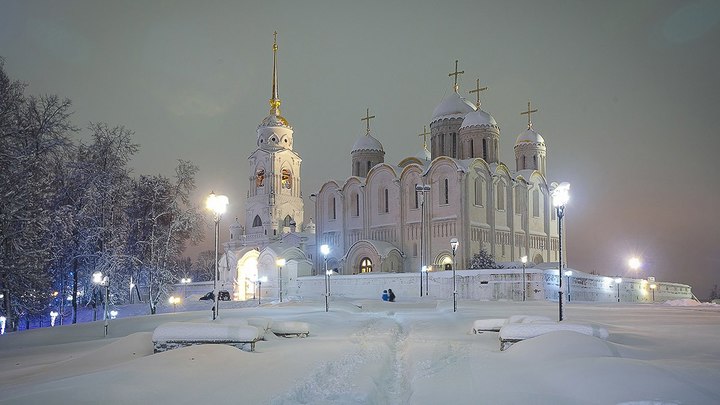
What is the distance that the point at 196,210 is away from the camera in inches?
1457

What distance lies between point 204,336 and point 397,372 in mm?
4191

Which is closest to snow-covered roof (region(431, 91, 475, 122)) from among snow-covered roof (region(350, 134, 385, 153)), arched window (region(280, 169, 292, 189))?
snow-covered roof (region(350, 134, 385, 153))

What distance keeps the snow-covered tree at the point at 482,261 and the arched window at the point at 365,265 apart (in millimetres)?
8585

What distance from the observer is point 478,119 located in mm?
51531

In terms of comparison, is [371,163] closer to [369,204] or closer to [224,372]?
[369,204]

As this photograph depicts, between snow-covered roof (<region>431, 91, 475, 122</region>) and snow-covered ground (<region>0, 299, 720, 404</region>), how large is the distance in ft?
132

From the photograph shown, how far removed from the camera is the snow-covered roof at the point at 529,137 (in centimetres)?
5941

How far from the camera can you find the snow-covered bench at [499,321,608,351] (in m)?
12.2

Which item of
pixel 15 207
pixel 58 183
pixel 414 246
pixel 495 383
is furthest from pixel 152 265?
pixel 495 383

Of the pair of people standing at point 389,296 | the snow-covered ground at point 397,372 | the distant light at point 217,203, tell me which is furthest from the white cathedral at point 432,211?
the snow-covered ground at point 397,372

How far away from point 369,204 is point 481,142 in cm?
1099

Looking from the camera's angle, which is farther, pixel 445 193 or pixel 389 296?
pixel 445 193

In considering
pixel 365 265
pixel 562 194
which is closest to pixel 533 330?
pixel 562 194

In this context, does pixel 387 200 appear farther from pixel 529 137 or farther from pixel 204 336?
pixel 204 336
